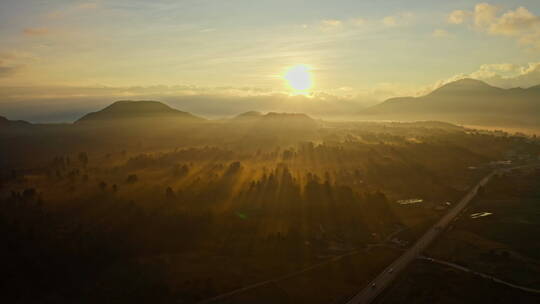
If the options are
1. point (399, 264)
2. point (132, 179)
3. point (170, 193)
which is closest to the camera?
point (399, 264)

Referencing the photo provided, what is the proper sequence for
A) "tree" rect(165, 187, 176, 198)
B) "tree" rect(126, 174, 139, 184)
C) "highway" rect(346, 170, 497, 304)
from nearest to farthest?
"highway" rect(346, 170, 497, 304) < "tree" rect(165, 187, 176, 198) < "tree" rect(126, 174, 139, 184)

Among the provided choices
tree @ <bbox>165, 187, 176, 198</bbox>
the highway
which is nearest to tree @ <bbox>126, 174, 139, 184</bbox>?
tree @ <bbox>165, 187, 176, 198</bbox>

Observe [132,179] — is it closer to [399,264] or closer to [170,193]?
[170,193]

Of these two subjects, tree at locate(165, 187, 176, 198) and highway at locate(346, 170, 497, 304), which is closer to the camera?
highway at locate(346, 170, 497, 304)

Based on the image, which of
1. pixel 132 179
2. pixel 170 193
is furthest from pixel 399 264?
pixel 132 179

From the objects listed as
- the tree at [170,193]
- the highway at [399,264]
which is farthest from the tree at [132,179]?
the highway at [399,264]

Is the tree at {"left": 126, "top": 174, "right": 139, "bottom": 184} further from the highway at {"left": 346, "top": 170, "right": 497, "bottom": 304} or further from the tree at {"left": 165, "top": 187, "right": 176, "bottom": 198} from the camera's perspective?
the highway at {"left": 346, "top": 170, "right": 497, "bottom": 304}

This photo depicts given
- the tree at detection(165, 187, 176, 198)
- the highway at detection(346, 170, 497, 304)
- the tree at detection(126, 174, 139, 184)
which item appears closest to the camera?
Result: the highway at detection(346, 170, 497, 304)

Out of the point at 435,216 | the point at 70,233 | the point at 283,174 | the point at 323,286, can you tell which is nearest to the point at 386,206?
the point at 435,216
